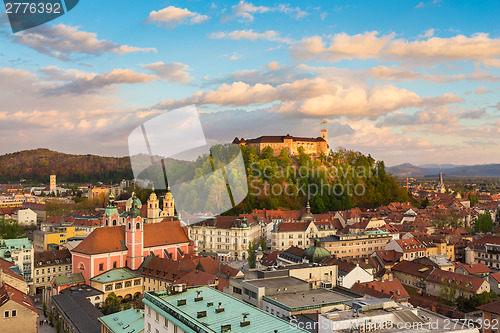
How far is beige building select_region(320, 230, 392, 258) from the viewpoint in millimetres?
36875

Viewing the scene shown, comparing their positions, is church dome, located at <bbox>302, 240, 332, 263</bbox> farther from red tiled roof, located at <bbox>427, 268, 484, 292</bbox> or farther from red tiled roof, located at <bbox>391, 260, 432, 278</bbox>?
red tiled roof, located at <bbox>427, 268, 484, 292</bbox>

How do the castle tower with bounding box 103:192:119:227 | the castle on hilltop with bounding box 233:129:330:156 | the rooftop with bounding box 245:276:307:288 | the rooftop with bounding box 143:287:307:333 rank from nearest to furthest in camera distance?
1. the rooftop with bounding box 143:287:307:333
2. the rooftop with bounding box 245:276:307:288
3. the castle tower with bounding box 103:192:119:227
4. the castle on hilltop with bounding box 233:129:330:156

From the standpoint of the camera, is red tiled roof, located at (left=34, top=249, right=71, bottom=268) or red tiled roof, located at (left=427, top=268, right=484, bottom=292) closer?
red tiled roof, located at (left=427, top=268, right=484, bottom=292)

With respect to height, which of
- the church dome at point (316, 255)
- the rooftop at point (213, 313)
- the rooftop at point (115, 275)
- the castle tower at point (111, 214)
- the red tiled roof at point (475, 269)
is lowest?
the red tiled roof at point (475, 269)

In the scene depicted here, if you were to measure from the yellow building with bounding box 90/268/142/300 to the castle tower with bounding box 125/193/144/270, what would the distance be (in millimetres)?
829

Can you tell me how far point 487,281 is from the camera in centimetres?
2697

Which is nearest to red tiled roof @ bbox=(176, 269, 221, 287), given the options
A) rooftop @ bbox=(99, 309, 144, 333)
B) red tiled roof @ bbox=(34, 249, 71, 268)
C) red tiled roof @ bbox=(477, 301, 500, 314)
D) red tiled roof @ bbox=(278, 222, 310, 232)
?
rooftop @ bbox=(99, 309, 144, 333)

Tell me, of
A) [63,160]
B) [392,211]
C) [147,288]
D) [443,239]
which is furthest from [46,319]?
[63,160]

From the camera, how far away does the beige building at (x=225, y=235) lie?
3975cm

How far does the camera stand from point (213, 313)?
1185 centimetres

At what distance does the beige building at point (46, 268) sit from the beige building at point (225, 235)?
11471mm

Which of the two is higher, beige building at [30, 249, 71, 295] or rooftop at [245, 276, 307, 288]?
rooftop at [245, 276, 307, 288]

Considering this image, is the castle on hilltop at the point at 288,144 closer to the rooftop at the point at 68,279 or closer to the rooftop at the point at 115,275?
the rooftop at the point at 115,275

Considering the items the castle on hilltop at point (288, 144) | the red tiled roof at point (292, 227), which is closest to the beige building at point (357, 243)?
the red tiled roof at point (292, 227)
